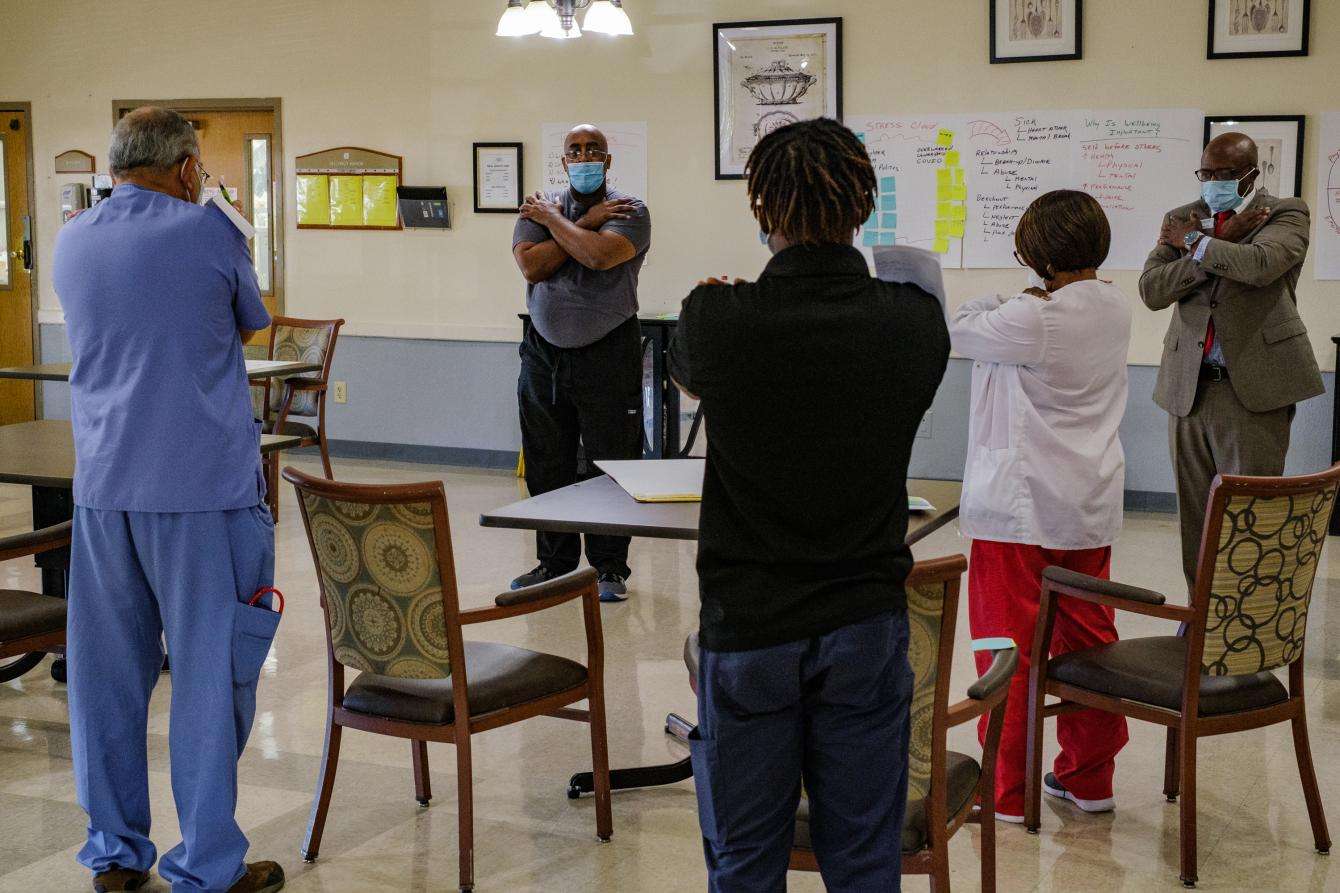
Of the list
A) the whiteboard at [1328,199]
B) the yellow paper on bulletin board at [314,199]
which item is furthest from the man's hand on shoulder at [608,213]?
the yellow paper on bulletin board at [314,199]

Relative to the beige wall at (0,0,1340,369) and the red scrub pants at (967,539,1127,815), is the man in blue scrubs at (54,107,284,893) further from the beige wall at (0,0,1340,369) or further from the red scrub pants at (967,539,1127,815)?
the beige wall at (0,0,1340,369)

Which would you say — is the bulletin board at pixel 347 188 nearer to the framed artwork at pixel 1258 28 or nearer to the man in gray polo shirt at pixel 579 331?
the man in gray polo shirt at pixel 579 331

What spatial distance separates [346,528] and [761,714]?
112 centimetres

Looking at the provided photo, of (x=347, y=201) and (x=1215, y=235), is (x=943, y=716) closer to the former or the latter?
(x=1215, y=235)

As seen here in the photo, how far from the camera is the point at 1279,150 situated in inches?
230

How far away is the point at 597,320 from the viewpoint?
4461mm

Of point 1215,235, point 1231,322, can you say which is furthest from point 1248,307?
point 1215,235

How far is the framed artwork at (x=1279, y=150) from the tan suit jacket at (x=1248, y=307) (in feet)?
6.94

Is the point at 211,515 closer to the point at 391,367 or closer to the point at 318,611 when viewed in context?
the point at 318,611

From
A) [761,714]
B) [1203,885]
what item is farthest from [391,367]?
[761,714]

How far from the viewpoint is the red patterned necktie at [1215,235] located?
393 centimetres

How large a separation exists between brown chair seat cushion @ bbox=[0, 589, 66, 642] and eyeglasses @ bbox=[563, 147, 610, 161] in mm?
2090

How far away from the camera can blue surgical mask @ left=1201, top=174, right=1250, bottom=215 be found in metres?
3.86

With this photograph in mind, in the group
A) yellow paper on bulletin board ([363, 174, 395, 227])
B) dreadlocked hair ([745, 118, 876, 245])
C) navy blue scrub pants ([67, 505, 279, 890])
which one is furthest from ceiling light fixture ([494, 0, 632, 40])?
dreadlocked hair ([745, 118, 876, 245])
